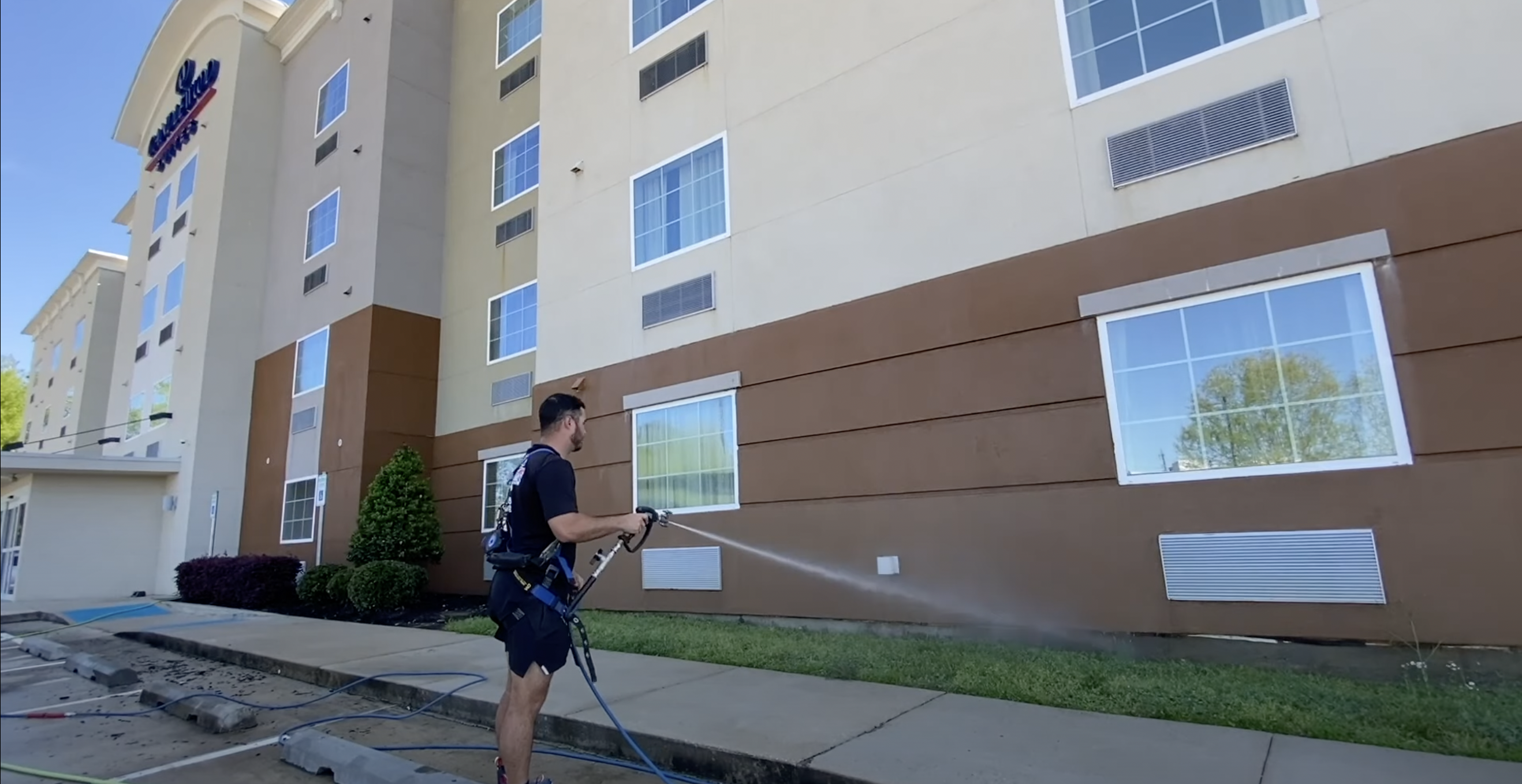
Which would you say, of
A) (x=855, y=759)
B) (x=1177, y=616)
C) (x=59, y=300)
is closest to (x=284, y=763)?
(x=855, y=759)

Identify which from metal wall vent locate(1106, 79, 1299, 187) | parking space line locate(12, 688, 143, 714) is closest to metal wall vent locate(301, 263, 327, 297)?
parking space line locate(12, 688, 143, 714)

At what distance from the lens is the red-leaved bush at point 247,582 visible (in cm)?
1362

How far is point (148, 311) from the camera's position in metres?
22.7

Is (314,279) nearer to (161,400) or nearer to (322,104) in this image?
(322,104)

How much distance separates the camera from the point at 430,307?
15766 mm

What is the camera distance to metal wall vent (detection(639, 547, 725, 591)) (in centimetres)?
855

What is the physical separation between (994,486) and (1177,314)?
1.96 metres

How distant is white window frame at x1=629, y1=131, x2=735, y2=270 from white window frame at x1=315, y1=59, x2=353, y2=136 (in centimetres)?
1092

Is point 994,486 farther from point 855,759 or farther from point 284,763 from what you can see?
point 284,763

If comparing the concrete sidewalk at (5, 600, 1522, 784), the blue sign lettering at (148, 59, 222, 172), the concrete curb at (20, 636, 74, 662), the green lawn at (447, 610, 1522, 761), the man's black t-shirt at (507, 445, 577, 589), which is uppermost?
the blue sign lettering at (148, 59, 222, 172)

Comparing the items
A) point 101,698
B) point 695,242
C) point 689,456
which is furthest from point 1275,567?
point 101,698

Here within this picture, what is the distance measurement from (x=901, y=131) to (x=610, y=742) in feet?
19.8

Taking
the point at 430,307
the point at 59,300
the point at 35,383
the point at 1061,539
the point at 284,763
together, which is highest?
the point at 59,300

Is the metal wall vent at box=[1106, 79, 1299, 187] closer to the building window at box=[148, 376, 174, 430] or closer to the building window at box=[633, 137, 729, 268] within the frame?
the building window at box=[633, 137, 729, 268]
